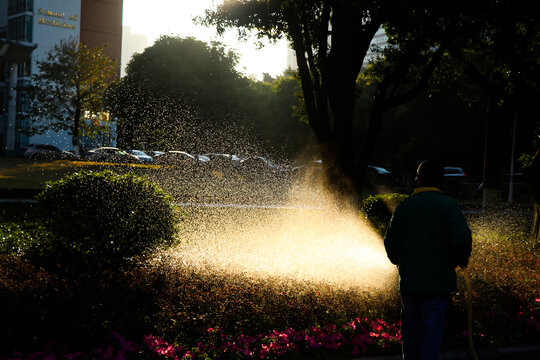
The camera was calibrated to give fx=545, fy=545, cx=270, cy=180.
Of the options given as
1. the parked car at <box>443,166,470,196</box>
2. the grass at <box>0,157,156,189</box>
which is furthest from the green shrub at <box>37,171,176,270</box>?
the parked car at <box>443,166,470,196</box>

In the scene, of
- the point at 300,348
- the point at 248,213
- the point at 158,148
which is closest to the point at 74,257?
the point at 300,348

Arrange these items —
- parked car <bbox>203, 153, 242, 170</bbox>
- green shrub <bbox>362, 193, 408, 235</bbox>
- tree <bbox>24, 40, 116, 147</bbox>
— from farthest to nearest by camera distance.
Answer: tree <bbox>24, 40, 116, 147</bbox>
parked car <bbox>203, 153, 242, 170</bbox>
green shrub <bbox>362, 193, 408, 235</bbox>

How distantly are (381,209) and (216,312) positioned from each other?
814 centimetres

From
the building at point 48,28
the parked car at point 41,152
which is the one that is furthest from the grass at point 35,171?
the building at point 48,28

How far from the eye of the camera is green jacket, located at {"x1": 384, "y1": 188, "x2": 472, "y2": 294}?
411 centimetres

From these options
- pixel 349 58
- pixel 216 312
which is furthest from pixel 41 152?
pixel 216 312

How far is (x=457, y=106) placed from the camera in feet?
133

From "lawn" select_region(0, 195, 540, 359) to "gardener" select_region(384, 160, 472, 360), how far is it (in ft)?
4.38

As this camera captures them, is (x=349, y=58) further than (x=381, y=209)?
No

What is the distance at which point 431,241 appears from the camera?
4.21 meters

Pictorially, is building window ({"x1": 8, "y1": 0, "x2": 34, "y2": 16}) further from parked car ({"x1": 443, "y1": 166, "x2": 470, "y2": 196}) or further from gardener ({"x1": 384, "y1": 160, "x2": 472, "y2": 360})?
gardener ({"x1": 384, "y1": 160, "x2": 472, "y2": 360})

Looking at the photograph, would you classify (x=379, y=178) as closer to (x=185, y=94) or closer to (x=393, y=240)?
(x=185, y=94)

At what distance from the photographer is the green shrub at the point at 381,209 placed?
1318 centimetres

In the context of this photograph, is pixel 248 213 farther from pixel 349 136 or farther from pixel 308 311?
pixel 308 311
